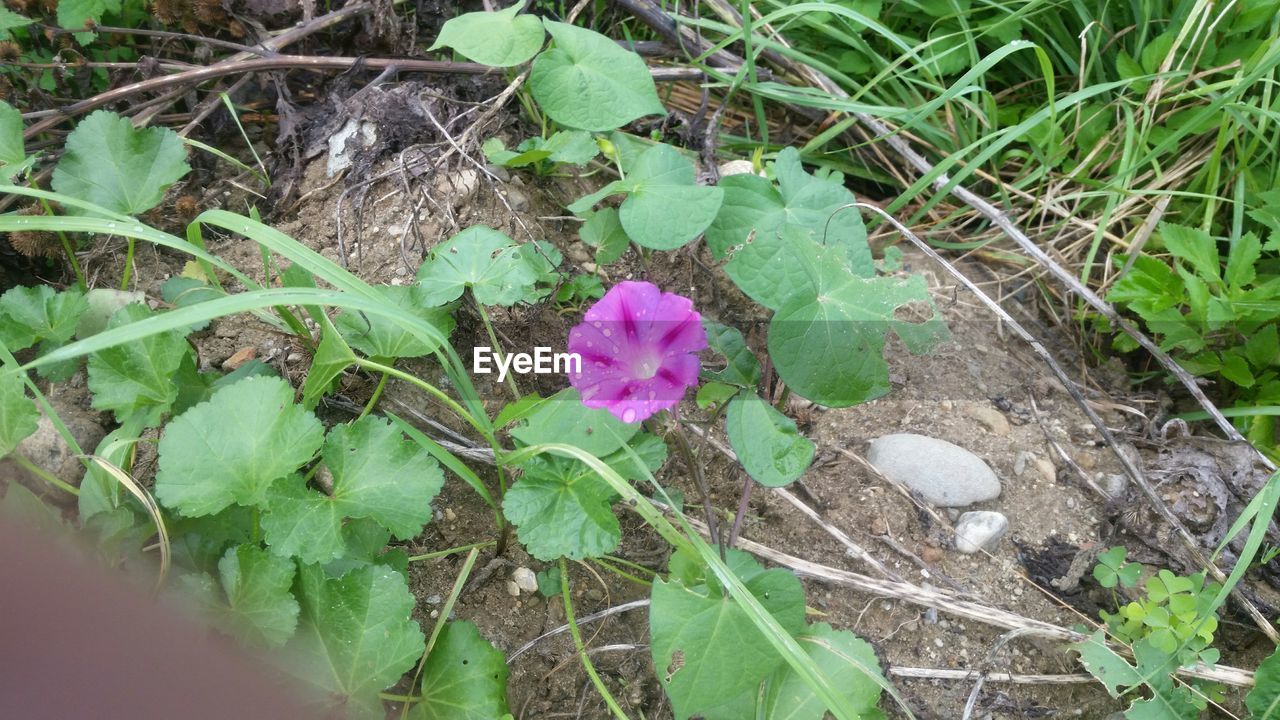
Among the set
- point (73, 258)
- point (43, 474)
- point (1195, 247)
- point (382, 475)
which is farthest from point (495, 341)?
point (1195, 247)

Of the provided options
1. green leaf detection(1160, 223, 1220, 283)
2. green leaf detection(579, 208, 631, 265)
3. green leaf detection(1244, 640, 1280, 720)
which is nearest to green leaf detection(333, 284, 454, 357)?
green leaf detection(579, 208, 631, 265)

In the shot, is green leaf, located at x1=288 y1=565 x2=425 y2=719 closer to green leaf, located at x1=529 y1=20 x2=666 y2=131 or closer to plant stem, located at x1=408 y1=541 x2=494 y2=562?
plant stem, located at x1=408 y1=541 x2=494 y2=562

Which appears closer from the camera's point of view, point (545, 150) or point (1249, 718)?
point (1249, 718)

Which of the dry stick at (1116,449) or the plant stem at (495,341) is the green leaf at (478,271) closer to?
the plant stem at (495,341)

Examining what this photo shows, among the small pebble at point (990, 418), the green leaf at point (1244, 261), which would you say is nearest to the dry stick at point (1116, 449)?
the small pebble at point (990, 418)

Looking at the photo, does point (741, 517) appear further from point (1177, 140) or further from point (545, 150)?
point (1177, 140)

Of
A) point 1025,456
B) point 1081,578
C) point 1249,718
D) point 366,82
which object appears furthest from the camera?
point 366,82

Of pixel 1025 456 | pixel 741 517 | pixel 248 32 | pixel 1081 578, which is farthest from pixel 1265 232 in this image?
pixel 248 32
